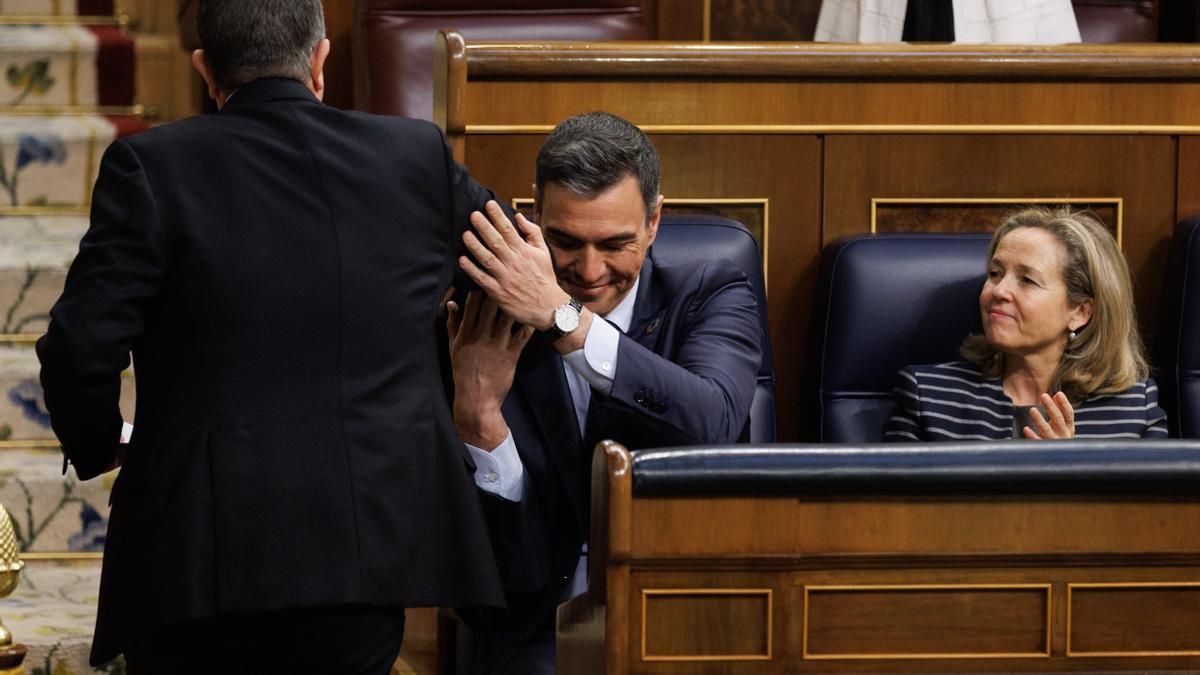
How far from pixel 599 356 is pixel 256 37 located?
44 centimetres

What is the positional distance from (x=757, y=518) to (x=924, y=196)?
3.13 feet

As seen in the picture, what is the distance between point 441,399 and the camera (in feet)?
4.15

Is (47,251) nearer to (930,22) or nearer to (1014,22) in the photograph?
(930,22)

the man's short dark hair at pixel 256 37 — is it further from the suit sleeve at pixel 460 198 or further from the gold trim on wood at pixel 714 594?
the gold trim on wood at pixel 714 594

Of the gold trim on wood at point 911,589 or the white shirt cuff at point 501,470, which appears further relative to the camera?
the white shirt cuff at point 501,470

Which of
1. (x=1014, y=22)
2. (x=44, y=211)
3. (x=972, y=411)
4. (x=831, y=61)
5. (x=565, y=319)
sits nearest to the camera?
(x=565, y=319)

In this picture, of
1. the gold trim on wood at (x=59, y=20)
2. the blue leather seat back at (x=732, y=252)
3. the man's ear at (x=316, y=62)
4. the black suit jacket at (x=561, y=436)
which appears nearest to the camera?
the man's ear at (x=316, y=62)

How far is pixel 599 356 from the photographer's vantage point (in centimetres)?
147

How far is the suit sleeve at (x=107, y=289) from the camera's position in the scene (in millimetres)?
1142

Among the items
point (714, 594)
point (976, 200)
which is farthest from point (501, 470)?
point (976, 200)

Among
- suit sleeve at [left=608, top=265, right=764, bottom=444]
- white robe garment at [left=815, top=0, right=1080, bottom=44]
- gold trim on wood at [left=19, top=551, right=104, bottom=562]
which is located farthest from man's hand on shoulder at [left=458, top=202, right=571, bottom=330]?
white robe garment at [left=815, top=0, right=1080, bottom=44]

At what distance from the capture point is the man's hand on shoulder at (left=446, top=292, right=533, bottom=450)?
150 centimetres

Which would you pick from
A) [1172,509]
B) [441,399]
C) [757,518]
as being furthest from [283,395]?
[1172,509]

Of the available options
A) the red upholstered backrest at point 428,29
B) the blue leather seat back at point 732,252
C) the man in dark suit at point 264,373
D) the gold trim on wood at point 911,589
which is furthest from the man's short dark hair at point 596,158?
the red upholstered backrest at point 428,29
